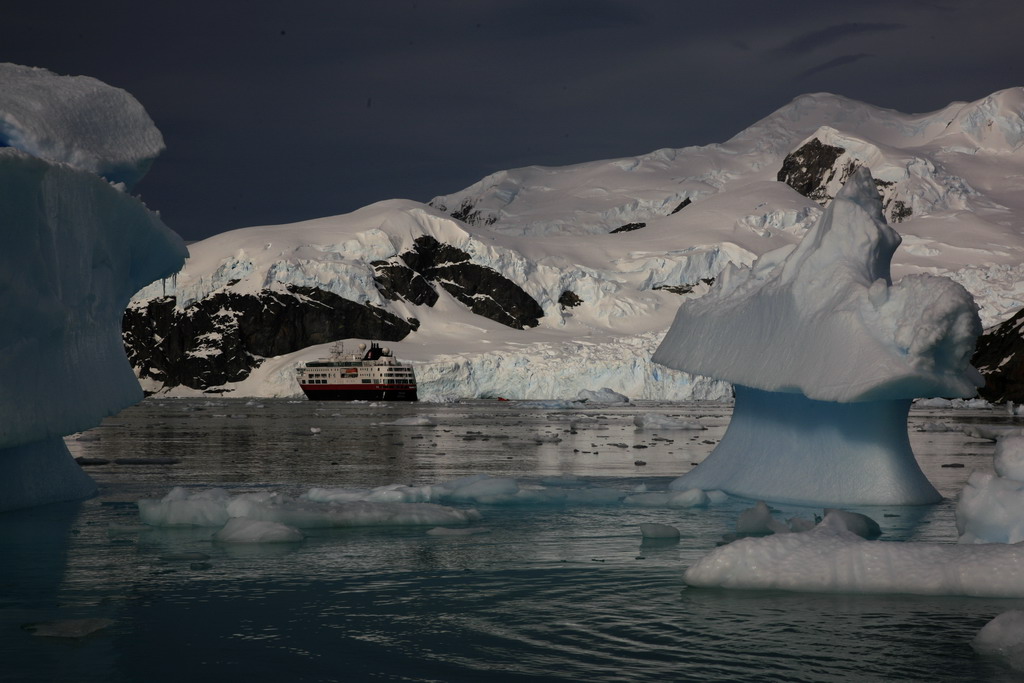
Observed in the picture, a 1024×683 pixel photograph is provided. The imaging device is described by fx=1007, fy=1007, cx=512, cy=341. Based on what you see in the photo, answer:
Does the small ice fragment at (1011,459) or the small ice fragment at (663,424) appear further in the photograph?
the small ice fragment at (663,424)

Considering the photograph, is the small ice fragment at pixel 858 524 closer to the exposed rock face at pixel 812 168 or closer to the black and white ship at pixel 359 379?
the black and white ship at pixel 359 379

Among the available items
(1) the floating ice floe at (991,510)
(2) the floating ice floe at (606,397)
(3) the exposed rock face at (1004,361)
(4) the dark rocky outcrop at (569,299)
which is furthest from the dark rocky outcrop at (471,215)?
(1) the floating ice floe at (991,510)

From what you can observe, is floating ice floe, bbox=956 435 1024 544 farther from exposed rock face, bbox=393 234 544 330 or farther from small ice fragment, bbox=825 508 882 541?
exposed rock face, bbox=393 234 544 330

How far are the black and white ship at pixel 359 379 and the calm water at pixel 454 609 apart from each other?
68290mm

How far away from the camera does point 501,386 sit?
75.7 meters

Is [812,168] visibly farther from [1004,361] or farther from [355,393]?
[1004,361]

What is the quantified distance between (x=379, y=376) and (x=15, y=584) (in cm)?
7358

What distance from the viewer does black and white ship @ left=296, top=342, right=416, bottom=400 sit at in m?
79.5

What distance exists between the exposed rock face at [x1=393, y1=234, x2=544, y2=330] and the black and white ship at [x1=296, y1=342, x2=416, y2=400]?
2771 centimetres

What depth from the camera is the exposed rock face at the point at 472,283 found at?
113 meters

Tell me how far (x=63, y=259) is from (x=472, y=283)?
108 metres

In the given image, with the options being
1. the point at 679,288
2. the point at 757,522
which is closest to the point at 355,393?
the point at 679,288

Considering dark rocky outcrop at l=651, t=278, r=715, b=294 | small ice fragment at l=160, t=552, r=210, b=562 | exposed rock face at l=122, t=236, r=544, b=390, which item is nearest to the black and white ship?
exposed rock face at l=122, t=236, r=544, b=390

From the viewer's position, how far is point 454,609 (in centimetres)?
612
